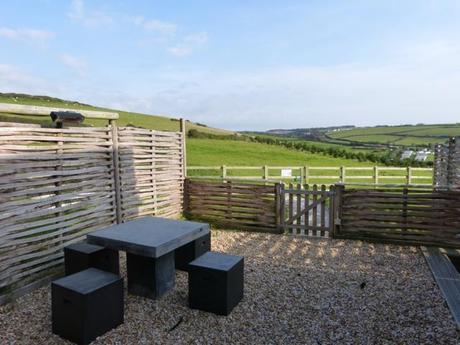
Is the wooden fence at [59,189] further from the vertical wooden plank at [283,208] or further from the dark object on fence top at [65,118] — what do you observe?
the vertical wooden plank at [283,208]

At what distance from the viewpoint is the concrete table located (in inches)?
165

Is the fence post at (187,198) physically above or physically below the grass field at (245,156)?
below

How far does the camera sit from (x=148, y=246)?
4.02 meters

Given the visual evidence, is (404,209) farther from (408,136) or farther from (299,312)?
(408,136)

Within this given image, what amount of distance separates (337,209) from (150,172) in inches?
159

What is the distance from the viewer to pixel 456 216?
6.44 meters

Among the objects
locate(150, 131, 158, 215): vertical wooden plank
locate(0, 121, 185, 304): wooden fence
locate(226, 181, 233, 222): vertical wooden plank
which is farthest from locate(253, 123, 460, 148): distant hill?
locate(0, 121, 185, 304): wooden fence

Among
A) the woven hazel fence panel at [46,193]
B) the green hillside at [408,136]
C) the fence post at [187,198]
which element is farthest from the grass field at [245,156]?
the green hillside at [408,136]

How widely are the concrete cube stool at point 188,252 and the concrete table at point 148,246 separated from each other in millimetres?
537

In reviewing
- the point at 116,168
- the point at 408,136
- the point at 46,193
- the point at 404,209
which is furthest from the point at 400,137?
the point at 46,193

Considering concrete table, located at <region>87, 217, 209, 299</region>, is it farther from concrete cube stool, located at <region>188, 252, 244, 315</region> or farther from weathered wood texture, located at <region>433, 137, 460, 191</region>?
weathered wood texture, located at <region>433, 137, 460, 191</region>

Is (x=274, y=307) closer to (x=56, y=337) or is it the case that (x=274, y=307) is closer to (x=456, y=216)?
(x=56, y=337)

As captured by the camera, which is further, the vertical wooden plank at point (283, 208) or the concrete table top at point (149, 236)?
the vertical wooden plank at point (283, 208)

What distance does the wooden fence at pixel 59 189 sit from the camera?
180 inches
